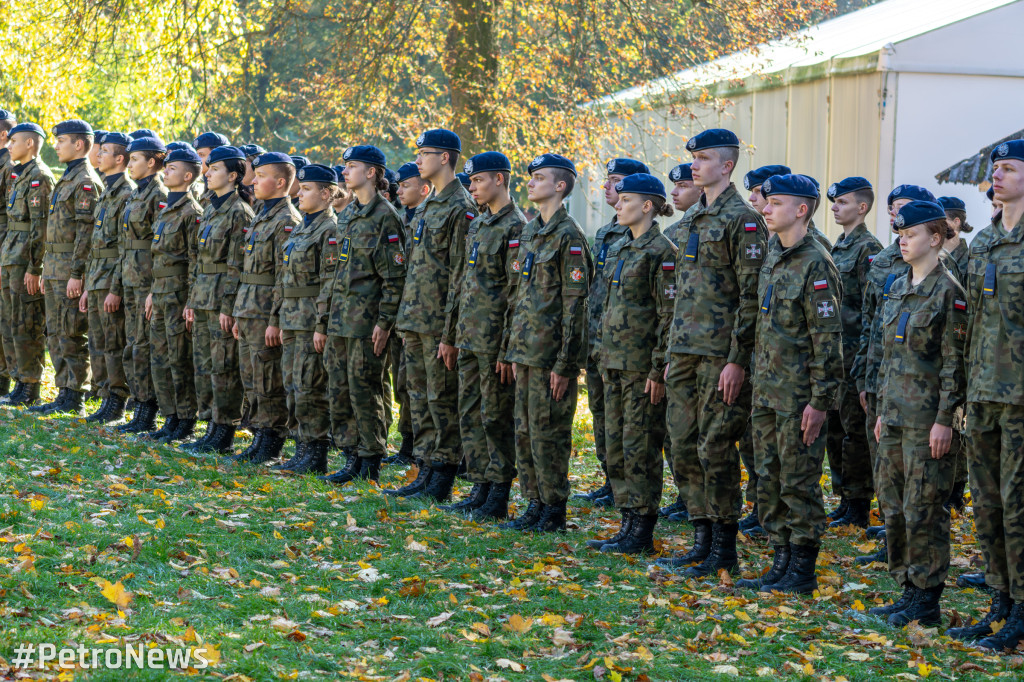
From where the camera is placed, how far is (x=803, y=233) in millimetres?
6508

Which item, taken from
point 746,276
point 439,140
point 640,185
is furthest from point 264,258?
point 746,276

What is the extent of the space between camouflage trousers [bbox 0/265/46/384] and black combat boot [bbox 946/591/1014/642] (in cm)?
980

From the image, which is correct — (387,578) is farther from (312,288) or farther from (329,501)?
(312,288)

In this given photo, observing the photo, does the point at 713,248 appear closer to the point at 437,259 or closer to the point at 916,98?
the point at 437,259

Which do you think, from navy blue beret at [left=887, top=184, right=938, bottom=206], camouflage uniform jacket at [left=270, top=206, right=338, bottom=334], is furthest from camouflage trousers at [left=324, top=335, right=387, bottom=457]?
navy blue beret at [left=887, top=184, right=938, bottom=206]

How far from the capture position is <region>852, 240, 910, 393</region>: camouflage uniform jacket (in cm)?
757

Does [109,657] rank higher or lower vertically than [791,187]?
lower

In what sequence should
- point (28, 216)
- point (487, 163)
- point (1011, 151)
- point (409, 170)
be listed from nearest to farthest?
point (1011, 151), point (487, 163), point (409, 170), point (28, 216)

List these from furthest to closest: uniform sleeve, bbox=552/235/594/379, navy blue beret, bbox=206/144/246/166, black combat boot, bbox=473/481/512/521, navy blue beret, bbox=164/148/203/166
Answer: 1. navy blue beret, bbox=164/148/203/166
2. navy blue beret, bbox=206/144/246/166
3. black combat boot, bbox=473/481/512/521
4. uniform sleeve, bbox=552/235/594/379

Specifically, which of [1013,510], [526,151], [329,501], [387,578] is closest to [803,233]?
[1013,510]

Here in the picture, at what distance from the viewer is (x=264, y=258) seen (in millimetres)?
9758

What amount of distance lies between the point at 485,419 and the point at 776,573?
246 centimetres

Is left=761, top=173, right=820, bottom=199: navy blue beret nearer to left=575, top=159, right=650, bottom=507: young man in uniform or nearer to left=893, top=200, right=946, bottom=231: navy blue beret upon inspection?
left=893, top=200, right=946, bottom=231: navy blue beret

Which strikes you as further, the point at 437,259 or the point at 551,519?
the point at 437,259
